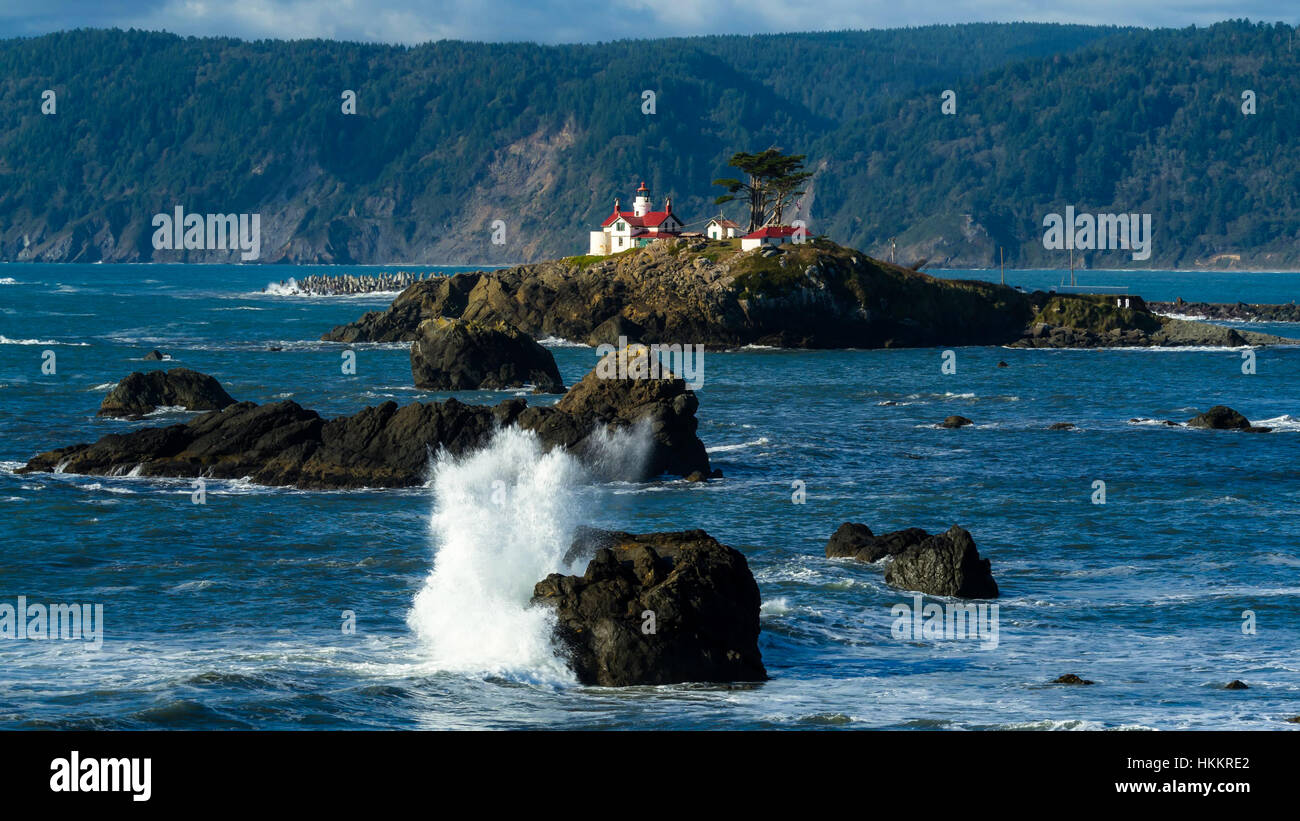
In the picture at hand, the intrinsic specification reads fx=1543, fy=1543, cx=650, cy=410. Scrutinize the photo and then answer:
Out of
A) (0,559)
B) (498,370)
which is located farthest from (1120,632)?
(498,370)

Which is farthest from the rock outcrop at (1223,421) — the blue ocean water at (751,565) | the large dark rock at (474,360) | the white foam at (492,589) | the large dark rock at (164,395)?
the large dark rock at (164,395)

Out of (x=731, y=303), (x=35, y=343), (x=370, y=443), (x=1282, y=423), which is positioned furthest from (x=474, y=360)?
(x=35, y=343)

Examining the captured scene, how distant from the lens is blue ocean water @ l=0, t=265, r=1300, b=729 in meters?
24.6

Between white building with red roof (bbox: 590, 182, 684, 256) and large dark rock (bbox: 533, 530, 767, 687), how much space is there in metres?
106

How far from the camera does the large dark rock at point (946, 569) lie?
32875 mm

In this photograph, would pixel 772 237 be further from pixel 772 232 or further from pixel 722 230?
pixel 722 230

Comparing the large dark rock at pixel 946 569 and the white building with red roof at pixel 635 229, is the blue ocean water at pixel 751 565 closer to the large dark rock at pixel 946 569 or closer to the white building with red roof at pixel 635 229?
the large dark rock at pixel 946 569

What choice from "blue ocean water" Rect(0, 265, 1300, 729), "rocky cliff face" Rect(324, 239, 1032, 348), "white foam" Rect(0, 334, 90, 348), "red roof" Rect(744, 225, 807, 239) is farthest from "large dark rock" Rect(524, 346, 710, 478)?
"red roof" Rect(744, 225, 807, 239)

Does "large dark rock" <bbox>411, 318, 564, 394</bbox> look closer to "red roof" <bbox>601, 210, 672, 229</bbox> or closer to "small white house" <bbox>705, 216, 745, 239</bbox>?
"small white house" <bbox>705, 216, 745, 239</bbox>

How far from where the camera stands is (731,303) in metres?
112

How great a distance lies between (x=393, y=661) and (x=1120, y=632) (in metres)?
14.0

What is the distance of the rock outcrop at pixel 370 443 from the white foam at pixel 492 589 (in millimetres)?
5157

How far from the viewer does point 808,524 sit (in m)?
41.6
